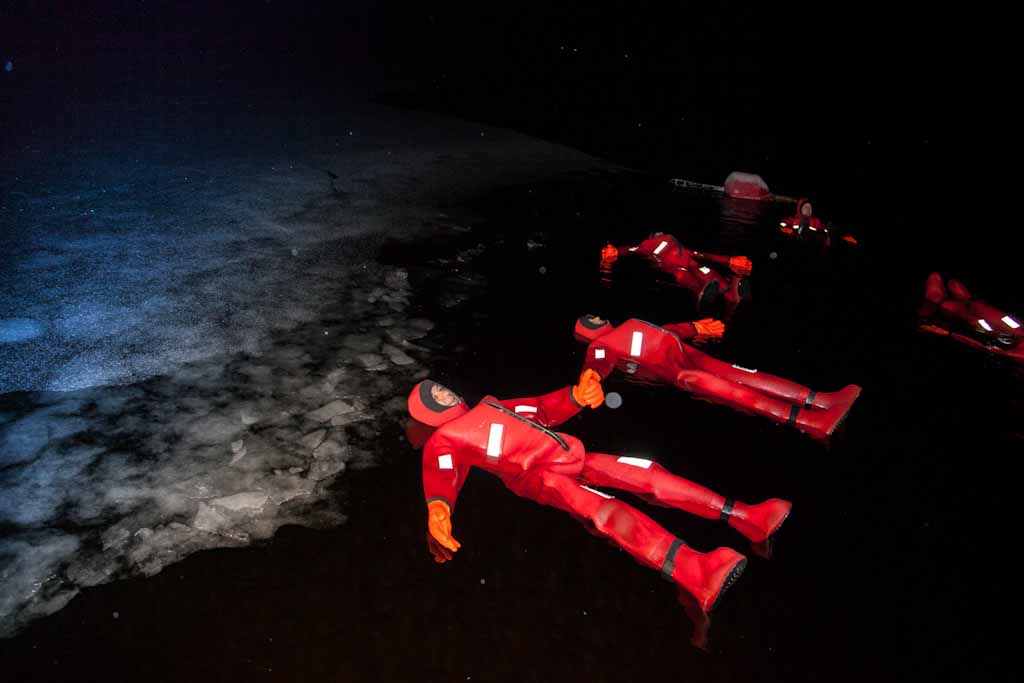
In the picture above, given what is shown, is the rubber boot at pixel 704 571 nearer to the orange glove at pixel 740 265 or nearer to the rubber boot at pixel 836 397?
the rubber boot at pixel 836 397

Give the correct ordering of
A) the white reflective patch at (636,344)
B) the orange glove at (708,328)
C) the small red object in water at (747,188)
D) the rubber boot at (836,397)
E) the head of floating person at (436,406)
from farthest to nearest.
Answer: the small red object in water at (747,188)
the orange glove at (708,328)
the white reflective patch at (636,344)
the rubber boot at (836,397)
the head of floating person at (436,406)

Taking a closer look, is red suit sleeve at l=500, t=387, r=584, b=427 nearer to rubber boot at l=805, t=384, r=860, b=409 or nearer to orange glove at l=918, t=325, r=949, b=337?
rubber boot at l=805, t=384, r=860, b=409

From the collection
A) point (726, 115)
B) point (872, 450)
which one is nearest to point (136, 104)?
point (726, 115)

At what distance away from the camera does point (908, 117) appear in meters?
12.4

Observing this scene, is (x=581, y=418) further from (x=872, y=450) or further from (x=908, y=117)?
(x=908, y=117)

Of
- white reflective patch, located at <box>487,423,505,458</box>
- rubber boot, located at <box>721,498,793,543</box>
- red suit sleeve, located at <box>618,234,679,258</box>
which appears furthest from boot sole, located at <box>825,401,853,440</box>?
red suit sleeve, located at <box>618,234,679,258</box>

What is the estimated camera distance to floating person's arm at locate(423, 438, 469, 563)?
262 cm

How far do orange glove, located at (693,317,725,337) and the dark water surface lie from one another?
0.45 metres

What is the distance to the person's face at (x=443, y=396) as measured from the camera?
3195 mm

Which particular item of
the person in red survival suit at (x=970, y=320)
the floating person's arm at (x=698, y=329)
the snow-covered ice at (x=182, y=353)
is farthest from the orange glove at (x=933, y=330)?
the snow-covered ice at (x=182, y=353)

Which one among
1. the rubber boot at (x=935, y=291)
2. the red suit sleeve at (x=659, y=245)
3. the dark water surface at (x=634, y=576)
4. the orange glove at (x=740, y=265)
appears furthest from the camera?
the orange glove at (x=740, y=265)

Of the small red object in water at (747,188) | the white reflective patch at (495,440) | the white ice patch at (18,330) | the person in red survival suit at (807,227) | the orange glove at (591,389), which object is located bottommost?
the white ice patch at (18,330)

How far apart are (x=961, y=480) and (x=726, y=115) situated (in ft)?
54.2

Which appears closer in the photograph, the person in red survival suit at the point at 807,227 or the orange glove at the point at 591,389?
the orange glove at the point at 591,389
